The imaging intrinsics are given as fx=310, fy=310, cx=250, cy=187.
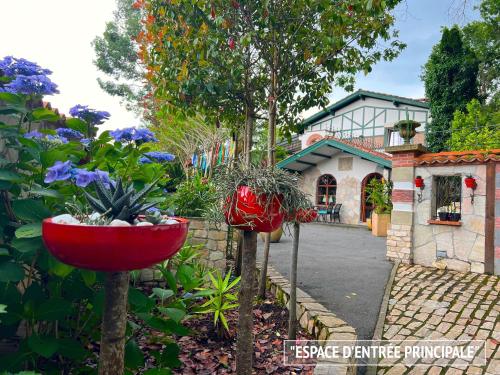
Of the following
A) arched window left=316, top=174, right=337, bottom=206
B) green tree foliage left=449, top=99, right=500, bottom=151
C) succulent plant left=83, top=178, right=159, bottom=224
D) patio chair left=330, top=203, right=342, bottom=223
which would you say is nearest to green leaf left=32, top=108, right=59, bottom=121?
succulent plant left=83, top=178, right=159, bottom=224

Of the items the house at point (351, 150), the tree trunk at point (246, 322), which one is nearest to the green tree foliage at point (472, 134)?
the house at point (351, 150)

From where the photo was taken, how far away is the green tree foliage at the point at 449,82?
13.5m

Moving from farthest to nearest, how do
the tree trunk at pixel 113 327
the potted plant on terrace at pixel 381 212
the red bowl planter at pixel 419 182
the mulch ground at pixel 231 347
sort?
the potted plant on terrace at pixel 381 212 < the red bowl planter at pixel 419 182 < the mulch ground at pixel 231 347 < the tree trunk at pixel 113 327

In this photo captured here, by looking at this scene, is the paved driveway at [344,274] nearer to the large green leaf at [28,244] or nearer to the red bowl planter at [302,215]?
the red bowl planter at [302,215]

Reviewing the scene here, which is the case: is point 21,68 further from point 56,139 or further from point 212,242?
point 212,242

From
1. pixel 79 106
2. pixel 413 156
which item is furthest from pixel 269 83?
pixel 413 156

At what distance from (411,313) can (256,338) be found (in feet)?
6.46

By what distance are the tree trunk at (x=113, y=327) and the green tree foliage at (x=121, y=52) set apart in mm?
14988

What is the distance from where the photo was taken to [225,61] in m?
3.40

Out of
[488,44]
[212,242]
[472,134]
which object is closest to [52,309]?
[212,242]

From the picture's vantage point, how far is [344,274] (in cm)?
483

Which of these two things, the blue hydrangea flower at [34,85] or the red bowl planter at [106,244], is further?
the blue hydrangea flower at [34,85]

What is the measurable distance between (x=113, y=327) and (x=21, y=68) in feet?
5.22

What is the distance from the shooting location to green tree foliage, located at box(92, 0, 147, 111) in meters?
14.9
